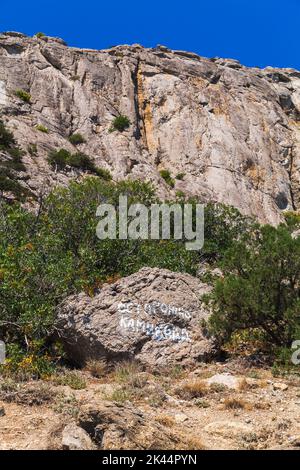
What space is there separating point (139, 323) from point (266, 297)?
252 centimetres

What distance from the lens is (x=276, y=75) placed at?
174ft

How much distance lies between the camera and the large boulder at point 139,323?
10.4 m

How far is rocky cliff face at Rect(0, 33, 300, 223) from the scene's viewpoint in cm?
3719

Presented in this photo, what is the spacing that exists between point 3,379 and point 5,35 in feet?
132

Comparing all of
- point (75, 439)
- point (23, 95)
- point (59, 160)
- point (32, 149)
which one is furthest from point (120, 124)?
point (75, 439)

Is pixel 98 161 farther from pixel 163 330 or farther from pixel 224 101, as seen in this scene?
pixel 163 330

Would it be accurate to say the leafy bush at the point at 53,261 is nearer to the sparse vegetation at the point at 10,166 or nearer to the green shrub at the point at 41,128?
the sparse vegetation at the point at 10,166

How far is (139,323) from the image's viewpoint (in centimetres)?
1077

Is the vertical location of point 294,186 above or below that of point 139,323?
above

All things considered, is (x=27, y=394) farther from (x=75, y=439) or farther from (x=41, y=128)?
(x=41, y=128)

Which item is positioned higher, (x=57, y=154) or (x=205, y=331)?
(x=57, y=154)

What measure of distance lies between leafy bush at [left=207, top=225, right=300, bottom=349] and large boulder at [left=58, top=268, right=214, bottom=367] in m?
0.53

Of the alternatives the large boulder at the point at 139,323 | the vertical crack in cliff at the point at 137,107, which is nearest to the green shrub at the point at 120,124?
the vertical crack in cliff at the point at 137,107
